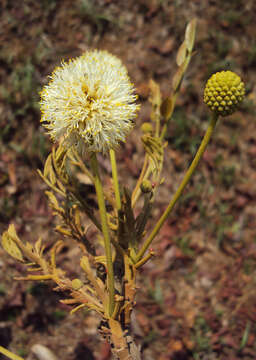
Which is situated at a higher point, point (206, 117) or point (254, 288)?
point (206, 117)

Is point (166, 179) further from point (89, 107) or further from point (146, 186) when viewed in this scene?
point (89, 107)

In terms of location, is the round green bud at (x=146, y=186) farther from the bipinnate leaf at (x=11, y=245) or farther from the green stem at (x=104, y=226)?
the bipinnate leaf at (x=11, y=245)

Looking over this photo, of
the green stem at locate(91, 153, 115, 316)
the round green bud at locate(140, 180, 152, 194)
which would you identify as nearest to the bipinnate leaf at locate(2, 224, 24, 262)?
the green stem at locate(91, 153, 115, 316)

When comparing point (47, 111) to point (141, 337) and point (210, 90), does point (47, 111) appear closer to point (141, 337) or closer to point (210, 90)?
point (210, 90)

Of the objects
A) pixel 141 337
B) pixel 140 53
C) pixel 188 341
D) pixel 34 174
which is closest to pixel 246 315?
pixel 188 341

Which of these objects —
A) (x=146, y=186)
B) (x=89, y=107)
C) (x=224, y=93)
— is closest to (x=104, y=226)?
(x=146, y=186)

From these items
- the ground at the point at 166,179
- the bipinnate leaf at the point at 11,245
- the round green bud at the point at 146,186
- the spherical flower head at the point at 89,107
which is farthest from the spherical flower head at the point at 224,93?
the ground at the point at 166,179
